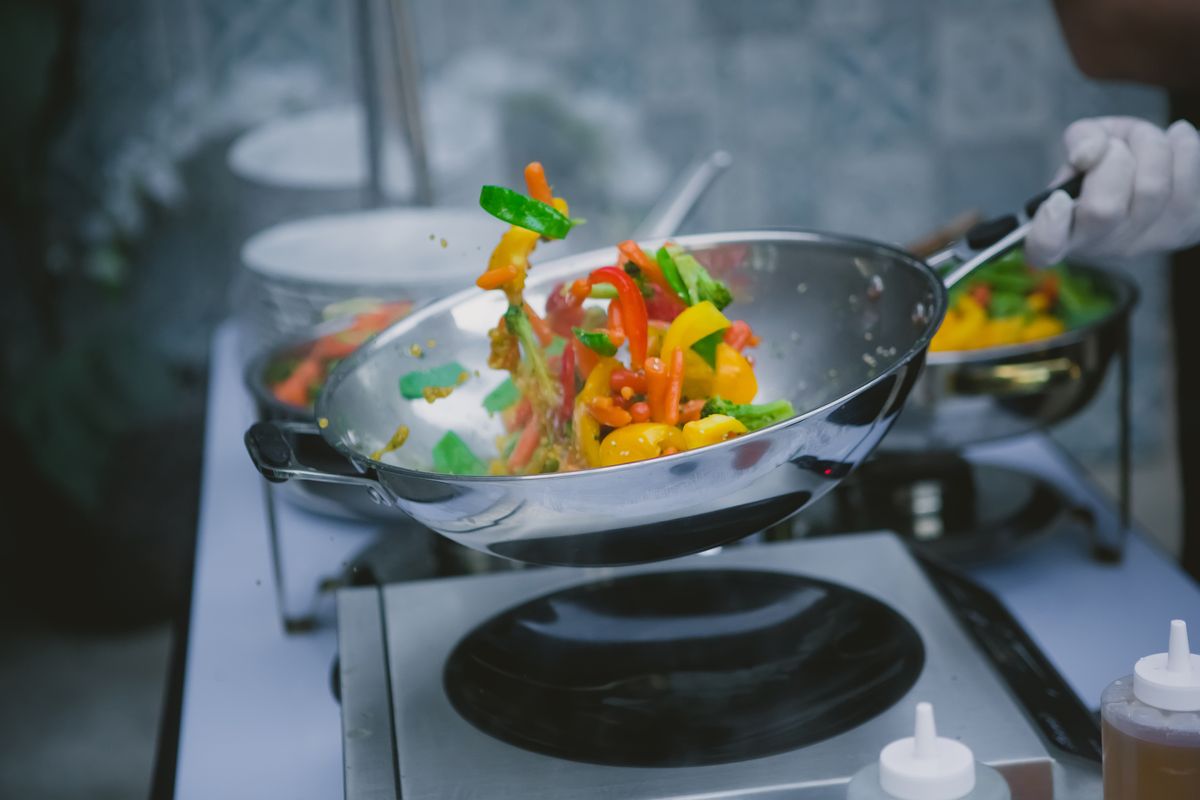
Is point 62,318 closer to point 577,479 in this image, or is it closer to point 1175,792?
point 577,479

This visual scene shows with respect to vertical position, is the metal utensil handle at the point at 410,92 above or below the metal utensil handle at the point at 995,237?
above

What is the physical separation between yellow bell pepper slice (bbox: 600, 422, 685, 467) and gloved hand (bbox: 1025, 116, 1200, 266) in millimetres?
323

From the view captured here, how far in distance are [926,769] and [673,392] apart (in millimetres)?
258

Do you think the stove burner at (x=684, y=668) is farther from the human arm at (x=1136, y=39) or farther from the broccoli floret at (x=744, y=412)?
the human arm at (x=1136, y=39)

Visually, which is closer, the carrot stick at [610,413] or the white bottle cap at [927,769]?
the white bottle cap at [927,769]

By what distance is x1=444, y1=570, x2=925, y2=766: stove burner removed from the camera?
0.72 metres

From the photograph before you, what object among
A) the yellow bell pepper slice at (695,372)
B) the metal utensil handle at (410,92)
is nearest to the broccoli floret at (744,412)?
the yellow bell pepper slice at (695,372)

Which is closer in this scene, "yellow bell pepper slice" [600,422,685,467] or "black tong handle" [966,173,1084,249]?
"yellow bell pepper slice" [600,422,685,467]

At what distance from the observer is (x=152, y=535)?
2.52 metres

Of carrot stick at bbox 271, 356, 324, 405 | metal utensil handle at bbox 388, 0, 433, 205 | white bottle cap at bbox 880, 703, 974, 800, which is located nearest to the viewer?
white bottle cap at bbox 880, 703, 974, 800

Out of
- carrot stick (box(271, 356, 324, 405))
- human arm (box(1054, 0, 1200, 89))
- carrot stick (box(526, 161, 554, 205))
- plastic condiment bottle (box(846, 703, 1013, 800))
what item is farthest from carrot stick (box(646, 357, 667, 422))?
human arm (box(1054, 0, 1200, 89))

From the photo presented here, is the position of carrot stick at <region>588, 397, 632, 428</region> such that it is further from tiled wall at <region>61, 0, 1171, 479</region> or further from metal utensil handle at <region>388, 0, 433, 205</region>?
tiled wall at <region>61, 0, 1171, 479</region>

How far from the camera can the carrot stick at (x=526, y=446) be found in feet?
2.72

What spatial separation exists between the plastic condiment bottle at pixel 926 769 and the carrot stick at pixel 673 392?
0.23 meters
